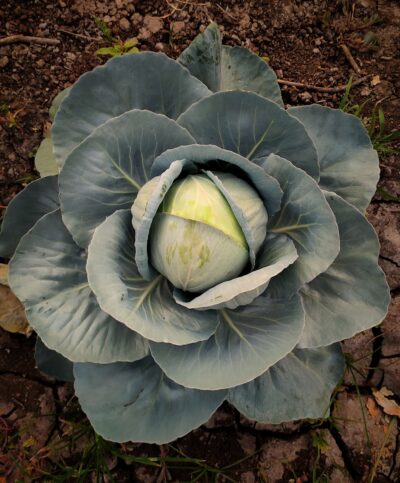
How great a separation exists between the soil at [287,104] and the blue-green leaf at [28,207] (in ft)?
1.83

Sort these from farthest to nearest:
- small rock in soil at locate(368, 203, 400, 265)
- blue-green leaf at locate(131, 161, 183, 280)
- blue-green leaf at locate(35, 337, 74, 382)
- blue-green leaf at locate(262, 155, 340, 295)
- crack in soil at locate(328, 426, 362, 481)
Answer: small rock in soil at locate(368, 203, 400, 265) < crack in soil at locate(328, 426, 362, 481) < blue-green leaf at locate(35, 337, 74, 382) < blue-green leaf at locate(262, 155, 340, 295) < blue-green leaf at locate(131, 161, 183, 280)

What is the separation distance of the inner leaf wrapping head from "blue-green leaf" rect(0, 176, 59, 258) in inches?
22.6

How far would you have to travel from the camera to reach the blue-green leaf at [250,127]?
5.06ft

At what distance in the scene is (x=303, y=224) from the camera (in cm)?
156

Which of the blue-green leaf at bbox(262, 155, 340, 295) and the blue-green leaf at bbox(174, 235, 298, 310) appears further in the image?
the blue-green leaf at bbox(262, 155, 340, 295)

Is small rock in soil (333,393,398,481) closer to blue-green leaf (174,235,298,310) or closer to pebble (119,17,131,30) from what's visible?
blue-green leaf (174,235,298,310)

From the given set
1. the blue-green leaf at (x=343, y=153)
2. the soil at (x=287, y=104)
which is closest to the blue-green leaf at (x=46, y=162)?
the soil at (x=287, y=104)

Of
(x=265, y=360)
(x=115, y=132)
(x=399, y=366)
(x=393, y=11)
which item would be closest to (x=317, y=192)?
(x=265, y=360)

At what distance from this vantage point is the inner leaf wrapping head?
141 centimetres

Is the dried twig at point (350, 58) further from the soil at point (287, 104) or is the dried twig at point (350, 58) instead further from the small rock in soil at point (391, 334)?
the small rock in soil at point (391, 334)

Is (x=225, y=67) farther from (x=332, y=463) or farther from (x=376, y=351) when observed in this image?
(x=332, y=463)

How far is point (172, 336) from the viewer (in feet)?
4.77

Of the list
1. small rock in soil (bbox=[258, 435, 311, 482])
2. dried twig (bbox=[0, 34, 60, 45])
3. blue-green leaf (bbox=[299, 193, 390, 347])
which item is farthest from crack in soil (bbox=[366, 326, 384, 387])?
dried twig (bbox=[0, 34, 60, 45])

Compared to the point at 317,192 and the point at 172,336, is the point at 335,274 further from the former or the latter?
the point at 172,336
